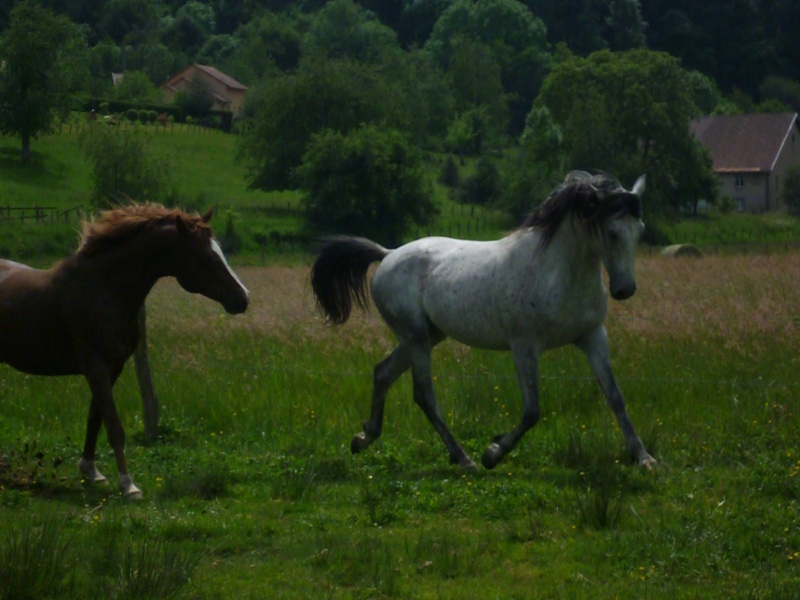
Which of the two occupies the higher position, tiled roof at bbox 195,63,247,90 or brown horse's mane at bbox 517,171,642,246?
brown horse's mane at bbox 517,171,642,246

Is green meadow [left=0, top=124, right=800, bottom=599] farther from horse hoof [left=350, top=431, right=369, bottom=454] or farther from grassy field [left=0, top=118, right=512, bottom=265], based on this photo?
grassy field [left=0, top=118, right=512, bottom=265]

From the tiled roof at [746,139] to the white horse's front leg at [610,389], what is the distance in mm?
66167

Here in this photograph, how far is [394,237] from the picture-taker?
48.2m

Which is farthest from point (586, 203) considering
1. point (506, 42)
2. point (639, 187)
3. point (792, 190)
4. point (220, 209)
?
point (506, 42)

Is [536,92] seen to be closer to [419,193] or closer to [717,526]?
[419,193]

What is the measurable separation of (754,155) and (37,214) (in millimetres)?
43968

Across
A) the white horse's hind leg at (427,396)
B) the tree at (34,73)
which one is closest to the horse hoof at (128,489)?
the white horse's hind leg at (427,396)

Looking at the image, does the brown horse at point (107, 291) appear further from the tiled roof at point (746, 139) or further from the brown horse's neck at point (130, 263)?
the tiled roof at point (746, 139)

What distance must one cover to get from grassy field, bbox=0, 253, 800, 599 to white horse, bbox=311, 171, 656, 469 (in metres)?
0.50

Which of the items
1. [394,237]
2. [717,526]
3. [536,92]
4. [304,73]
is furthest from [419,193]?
[536,92]

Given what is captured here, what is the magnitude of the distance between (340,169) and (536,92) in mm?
74765

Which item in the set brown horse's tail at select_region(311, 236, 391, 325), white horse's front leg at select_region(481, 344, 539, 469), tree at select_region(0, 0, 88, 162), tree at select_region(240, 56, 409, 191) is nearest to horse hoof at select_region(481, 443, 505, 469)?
white horse's front leg at select_region(481, 344, 539, 469)

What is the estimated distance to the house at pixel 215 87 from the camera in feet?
336

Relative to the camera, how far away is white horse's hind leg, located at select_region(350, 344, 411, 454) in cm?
941
